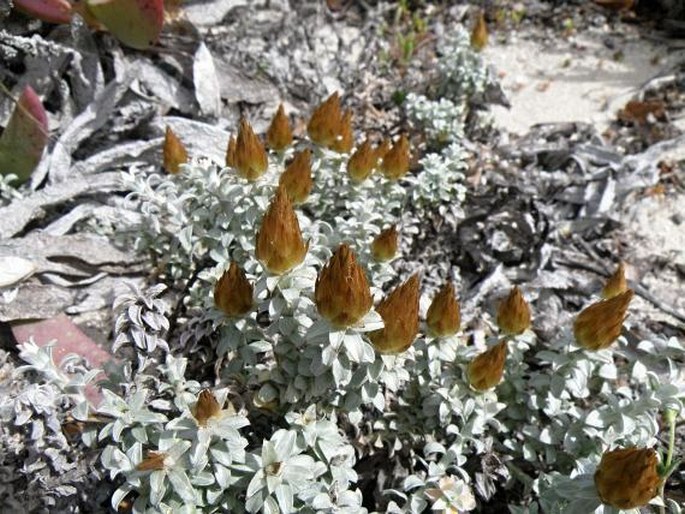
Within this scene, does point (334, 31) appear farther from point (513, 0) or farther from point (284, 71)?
point (513, 0)

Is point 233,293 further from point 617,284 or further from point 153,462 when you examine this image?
point 617,284

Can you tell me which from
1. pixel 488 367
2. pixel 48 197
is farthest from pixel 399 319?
pixel 48 197

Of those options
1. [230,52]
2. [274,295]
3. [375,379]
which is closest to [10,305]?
[274,295]

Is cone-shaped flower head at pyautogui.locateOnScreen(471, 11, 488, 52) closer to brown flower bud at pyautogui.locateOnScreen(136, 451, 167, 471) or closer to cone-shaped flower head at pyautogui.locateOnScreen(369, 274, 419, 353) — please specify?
cone-shaped flower head at pyautogui.locateOnScreen(369, 274, 419, 353)

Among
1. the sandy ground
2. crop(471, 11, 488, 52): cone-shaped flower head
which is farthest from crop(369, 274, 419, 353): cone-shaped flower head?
the sandy ground

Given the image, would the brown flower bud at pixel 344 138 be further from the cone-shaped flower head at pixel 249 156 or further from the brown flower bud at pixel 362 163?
the cone-shaped flower head at pixel 249 156

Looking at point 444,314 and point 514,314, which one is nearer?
point 444,314
